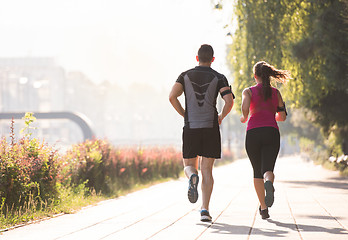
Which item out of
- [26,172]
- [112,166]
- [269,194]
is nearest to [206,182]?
[269,194]

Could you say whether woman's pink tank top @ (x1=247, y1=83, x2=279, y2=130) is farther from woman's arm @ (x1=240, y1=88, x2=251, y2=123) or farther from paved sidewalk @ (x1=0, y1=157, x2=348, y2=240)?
paved sidewalk @ (x1=0, y1=157, x2=348, y2=240)

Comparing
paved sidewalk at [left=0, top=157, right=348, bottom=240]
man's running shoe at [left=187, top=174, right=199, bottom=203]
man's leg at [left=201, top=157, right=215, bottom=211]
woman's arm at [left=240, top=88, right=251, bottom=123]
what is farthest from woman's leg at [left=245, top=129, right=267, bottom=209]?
man's running shoe at [left=187, top=174, right=199, bottom=203]

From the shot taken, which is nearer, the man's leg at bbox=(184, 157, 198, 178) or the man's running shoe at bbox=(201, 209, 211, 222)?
the man's leg at bbox=(184, 157, 198, 178)

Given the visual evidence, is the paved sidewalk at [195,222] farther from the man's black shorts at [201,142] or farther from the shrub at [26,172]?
the man's black shorts at [201,142]

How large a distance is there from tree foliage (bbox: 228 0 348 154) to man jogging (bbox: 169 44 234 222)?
33.8 ft

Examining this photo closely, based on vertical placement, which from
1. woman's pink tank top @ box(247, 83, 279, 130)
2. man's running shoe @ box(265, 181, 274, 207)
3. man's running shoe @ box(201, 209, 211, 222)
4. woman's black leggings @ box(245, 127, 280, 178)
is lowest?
man's running shoe @ box(201, 209, 211, 222)

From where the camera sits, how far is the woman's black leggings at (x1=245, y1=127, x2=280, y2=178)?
8.40 m

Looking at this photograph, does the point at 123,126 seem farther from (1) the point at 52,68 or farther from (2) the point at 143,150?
(2) the point at 143,150

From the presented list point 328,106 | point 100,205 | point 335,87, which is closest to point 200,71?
point 100,205

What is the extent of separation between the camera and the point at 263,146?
849 centimetres

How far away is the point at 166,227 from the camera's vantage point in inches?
325

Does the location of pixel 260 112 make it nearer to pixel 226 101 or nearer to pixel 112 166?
pixel 226 101

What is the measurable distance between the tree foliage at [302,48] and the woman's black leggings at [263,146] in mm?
10139

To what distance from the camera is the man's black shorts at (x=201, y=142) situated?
823 cm
